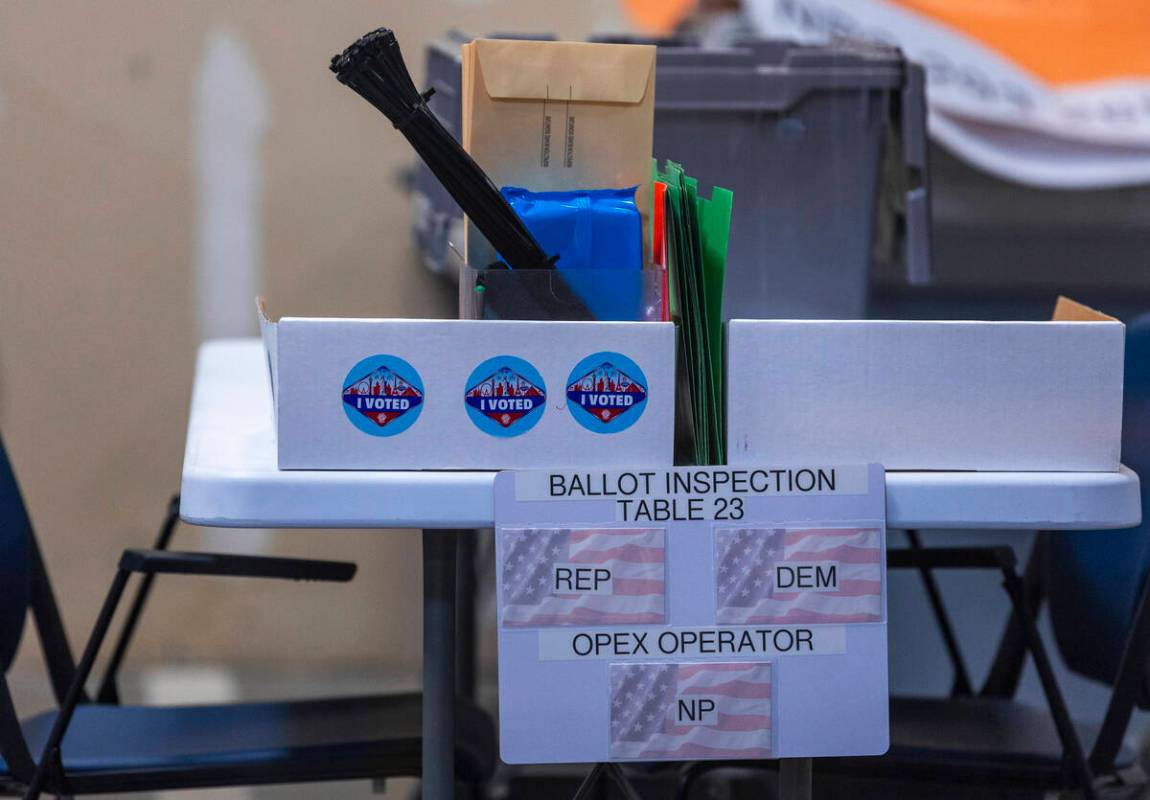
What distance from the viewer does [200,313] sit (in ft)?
8.02

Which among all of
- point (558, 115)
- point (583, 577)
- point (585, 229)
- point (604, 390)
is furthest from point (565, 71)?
point (583, 577)

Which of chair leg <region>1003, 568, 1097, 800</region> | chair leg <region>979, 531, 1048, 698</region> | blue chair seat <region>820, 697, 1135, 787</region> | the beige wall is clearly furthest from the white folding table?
the beige wall

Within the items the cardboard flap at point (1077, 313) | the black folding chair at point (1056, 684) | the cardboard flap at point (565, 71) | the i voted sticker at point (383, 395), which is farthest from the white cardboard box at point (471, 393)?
the black folding chair at point (1056, 684)

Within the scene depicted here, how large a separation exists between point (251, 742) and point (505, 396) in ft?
1.79

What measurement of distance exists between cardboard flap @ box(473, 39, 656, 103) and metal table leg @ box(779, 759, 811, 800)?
54 centimetres

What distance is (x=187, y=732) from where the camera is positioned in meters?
1.26

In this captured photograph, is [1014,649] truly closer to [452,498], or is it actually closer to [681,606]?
[681,606]

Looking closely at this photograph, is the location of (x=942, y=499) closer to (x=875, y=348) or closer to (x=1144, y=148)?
(x=875, y=348)

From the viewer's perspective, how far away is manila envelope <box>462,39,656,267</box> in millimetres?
1000

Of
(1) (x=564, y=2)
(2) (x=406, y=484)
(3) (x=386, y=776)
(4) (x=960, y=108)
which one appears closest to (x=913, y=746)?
(3) (x=386, y=776)

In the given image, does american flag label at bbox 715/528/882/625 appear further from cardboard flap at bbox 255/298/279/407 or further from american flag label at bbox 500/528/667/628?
cardboard flap at bbox 255/298/279/407

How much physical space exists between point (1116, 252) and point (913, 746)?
152 centimetres

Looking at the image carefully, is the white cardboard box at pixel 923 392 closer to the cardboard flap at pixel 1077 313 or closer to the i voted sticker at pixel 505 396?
the cardboard flap at pixel 1077 313

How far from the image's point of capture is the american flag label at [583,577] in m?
0.90
